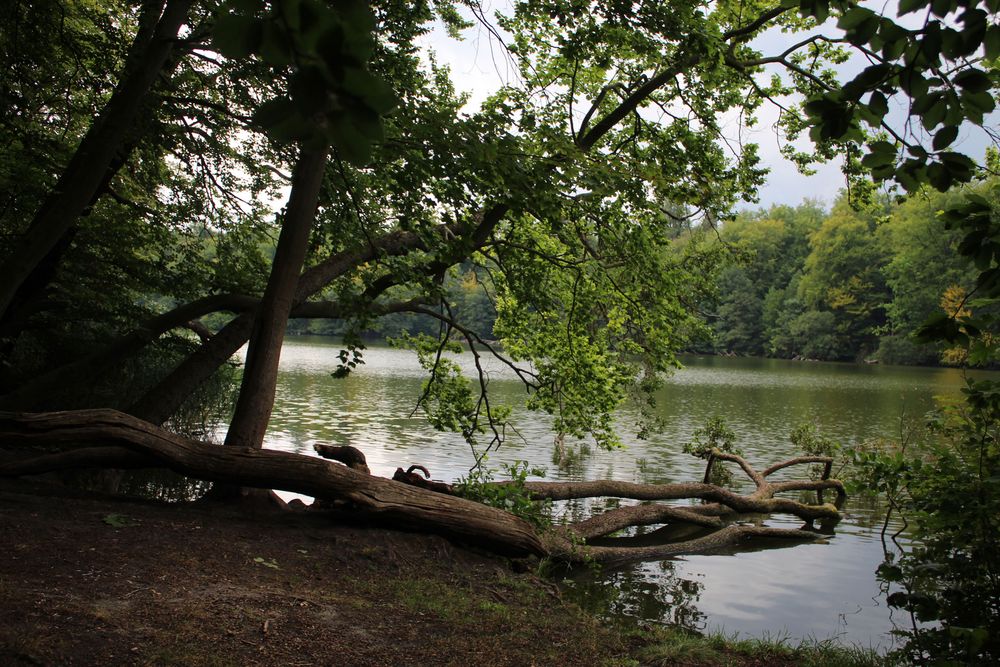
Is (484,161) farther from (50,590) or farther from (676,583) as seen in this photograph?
(676,583)

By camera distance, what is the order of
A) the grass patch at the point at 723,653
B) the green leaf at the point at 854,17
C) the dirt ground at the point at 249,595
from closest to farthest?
the green leaf at the point at 854,17, the dirt ground at the point at 249,595, the grass patch at the point at 723,653

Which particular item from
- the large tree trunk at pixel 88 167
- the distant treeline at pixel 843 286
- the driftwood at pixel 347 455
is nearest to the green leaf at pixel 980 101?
the large tree trunk at pixel 88 167

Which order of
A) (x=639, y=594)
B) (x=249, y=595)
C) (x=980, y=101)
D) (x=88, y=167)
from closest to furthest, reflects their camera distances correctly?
(x=980, y=101)
(x=249, y=595)
(x=88, y=167)
(x=639, y=594)

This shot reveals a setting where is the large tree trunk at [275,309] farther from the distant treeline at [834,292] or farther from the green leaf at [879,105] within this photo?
the distant treeline at [834,292]

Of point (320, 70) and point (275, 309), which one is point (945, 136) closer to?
point (320, 70)

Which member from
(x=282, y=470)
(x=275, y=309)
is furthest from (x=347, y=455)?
(x=275, y=309)

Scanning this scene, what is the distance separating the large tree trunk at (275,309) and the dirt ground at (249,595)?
0.91 meters

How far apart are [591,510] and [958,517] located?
26.3 feet

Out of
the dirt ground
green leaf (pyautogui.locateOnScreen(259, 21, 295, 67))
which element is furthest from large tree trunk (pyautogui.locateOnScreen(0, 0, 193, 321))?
green leaf (pyautogui.locateOnScreen(259, 21, 295, 67))

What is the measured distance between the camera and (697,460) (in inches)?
672

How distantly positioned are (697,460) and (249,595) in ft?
44.4

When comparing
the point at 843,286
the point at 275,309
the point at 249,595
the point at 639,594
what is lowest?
the point at 639,594

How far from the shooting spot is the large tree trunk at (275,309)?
7.26 meters

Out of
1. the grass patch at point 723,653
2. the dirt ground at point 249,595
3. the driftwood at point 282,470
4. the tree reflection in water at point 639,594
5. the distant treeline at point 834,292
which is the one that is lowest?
the tree reflection in water at point 639,594
